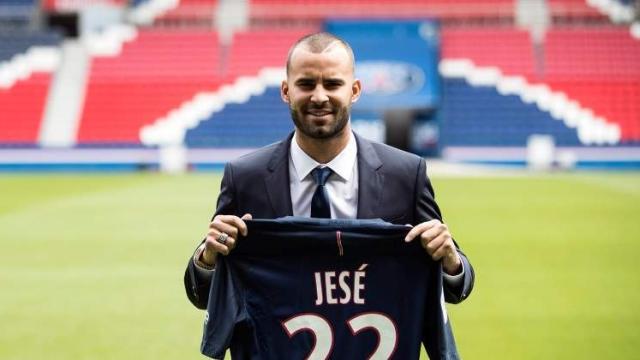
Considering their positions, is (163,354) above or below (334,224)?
below

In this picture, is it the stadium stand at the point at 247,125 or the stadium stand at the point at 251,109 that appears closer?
the stadium stand at the point at 247,125

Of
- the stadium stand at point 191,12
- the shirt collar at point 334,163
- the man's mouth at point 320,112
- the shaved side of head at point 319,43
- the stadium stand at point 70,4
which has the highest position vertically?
the stadium stand at point 70,4

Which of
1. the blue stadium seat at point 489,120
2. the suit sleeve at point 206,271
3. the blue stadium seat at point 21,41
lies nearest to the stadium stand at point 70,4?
the blue stadium seat at point 21,41

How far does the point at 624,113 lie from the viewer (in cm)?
2472

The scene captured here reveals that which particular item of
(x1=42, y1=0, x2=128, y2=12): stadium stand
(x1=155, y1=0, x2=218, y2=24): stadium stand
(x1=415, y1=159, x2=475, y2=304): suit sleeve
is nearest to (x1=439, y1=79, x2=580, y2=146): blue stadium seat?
(x1=155, y1=0, x2=218, y2=24): stadium stand

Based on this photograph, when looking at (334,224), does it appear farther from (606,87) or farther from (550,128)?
(606,87)

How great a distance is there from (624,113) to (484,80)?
535 centimetres

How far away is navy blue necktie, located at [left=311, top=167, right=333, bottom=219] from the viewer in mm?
2305

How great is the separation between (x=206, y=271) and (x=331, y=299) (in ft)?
1.53

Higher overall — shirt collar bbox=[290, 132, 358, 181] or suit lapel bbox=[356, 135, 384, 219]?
shirt collar bbox=[290, 132, 358, 181]

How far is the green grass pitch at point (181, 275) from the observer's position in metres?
4.52

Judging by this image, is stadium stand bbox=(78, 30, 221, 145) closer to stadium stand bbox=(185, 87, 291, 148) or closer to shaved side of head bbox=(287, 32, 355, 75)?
stadium stand bbox=(185, 87, 291, 148)

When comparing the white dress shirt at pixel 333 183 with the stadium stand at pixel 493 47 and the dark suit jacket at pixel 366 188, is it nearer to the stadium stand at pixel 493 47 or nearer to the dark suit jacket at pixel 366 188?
the dark suit jacket at pixel 366 188

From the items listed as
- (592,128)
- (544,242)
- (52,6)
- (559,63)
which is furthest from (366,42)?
(544,242)
